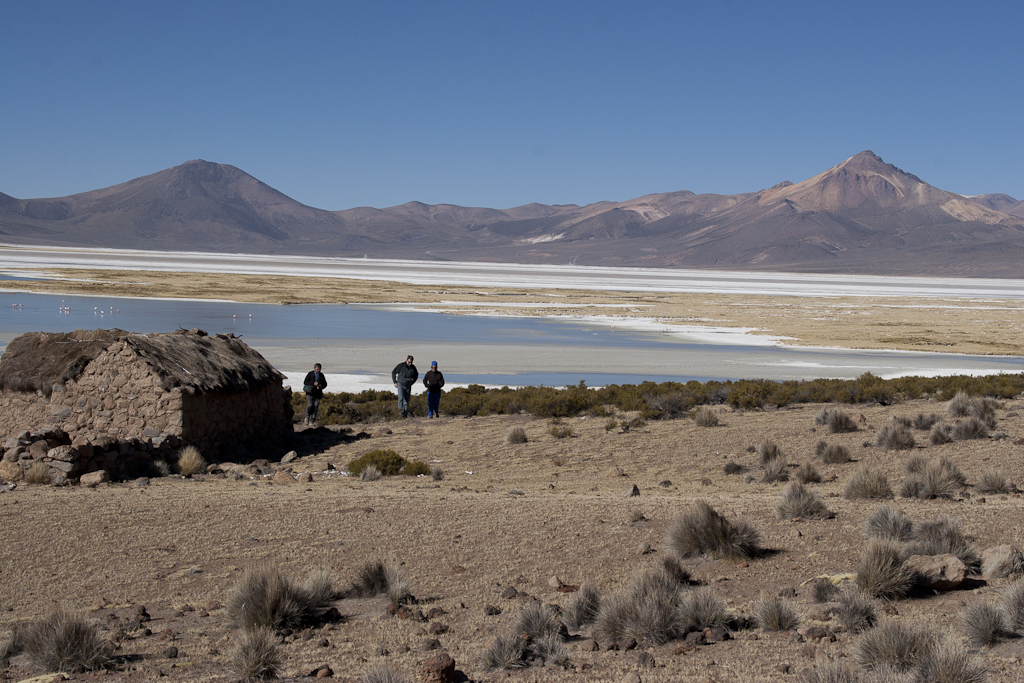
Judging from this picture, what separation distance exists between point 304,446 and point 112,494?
5.13 m

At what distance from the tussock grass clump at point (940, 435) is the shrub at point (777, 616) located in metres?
8.07

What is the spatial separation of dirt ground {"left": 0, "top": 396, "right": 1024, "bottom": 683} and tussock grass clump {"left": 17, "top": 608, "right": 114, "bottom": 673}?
0.35ft

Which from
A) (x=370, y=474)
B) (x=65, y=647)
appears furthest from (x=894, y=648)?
(x=370, y=474)

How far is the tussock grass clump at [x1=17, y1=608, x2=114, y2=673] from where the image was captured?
491cm

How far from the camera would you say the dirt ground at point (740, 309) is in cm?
3803

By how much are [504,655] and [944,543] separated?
3532 mm

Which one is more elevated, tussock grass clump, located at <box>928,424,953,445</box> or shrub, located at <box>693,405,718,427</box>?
tussock grass clump, located at <box>928,424,953,445</box>

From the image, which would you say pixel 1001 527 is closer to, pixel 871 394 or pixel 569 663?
pixel 569 663

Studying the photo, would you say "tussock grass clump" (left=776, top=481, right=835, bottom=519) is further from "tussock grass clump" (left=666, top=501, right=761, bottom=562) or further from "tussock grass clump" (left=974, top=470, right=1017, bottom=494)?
"tussock grass clump" (left=974, top=470, right=1017, bottom=494)

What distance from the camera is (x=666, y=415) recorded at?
16.3 meters

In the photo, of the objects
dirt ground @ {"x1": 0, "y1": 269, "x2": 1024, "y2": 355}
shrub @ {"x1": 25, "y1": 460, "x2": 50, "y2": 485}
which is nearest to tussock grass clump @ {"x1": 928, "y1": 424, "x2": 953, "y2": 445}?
shrub @ {"x1": 25, "y1": 460, "x2": 50, "y2": 485}

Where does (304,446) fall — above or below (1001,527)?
below

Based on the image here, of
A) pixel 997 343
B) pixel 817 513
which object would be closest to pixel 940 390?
pixel 817 513

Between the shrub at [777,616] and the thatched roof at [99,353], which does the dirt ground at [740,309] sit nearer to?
the thatched roof at [99,353]
